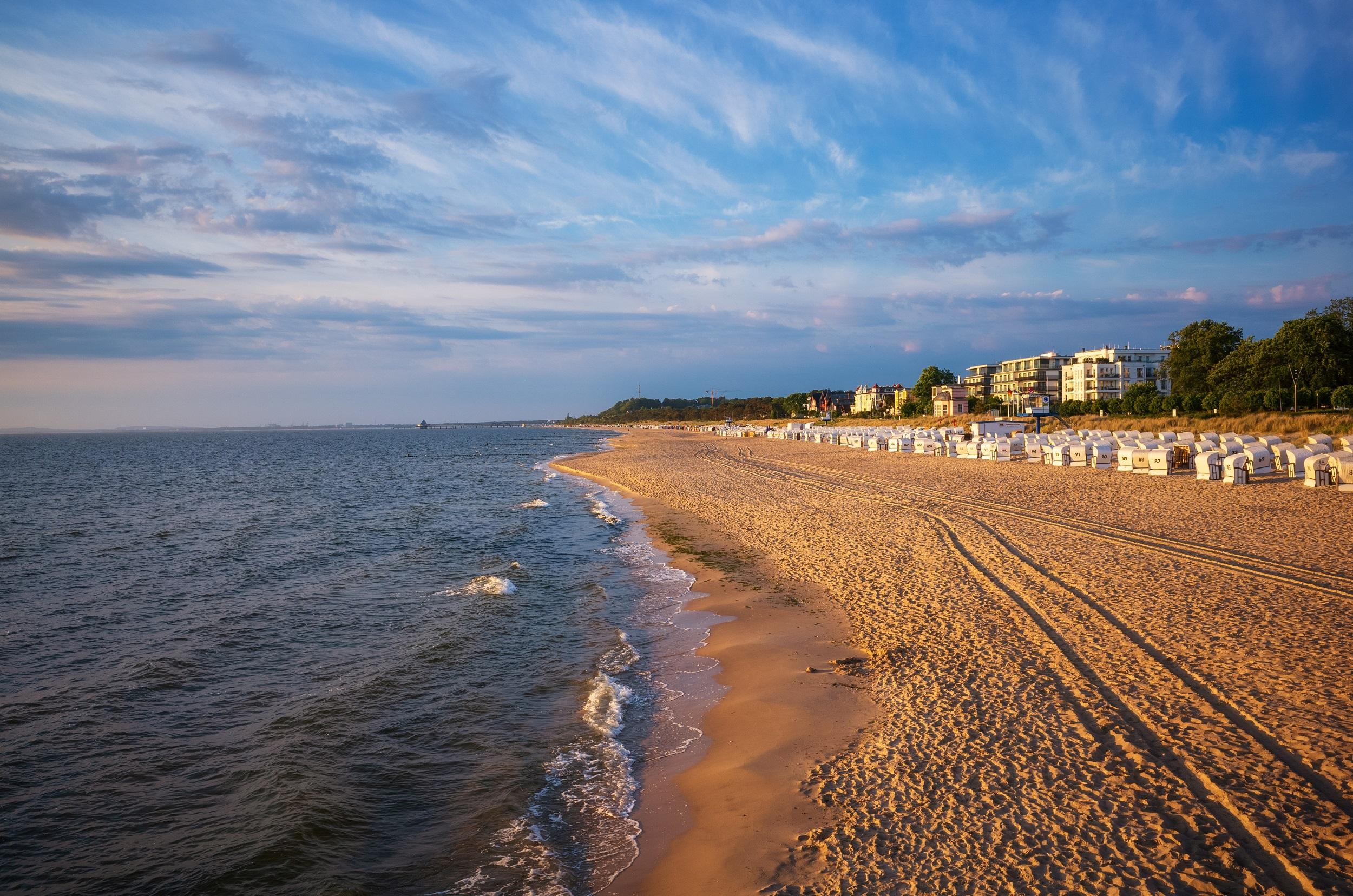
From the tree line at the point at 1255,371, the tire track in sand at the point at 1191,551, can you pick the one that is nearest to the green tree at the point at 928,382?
the tree line at the point at 1255,371

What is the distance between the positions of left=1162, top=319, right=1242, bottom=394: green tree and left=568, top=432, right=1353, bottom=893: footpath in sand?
5612cm

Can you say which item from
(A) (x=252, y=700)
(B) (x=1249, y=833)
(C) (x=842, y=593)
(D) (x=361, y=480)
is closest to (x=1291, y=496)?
(C) (x=842, y=593)

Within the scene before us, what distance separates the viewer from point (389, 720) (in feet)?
26.0

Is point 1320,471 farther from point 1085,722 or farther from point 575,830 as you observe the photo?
point 575,830

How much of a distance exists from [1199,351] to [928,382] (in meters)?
45.3

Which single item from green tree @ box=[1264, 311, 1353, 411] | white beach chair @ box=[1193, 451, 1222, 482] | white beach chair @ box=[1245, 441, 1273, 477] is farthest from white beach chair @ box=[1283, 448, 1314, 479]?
green tree @ box=[1264, 311, 1353, 411]

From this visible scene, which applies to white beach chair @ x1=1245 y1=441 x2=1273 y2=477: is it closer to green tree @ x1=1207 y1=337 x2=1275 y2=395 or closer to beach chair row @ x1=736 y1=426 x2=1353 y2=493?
beach chair row @ x1=736 y1=426 x2=1353 y2=493

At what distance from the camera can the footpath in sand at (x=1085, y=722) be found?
4.27 metres

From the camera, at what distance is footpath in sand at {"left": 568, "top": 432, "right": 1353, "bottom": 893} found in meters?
4.27

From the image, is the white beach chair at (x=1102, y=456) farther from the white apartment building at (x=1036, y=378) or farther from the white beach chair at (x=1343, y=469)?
the white apartment building at (x=1036, y=378)

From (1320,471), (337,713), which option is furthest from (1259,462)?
(337,713)

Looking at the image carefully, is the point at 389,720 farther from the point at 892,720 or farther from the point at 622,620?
the point at 892,720

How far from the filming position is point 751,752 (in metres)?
6.52

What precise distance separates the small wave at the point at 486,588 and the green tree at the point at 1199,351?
211 feet
